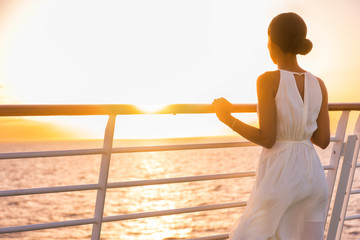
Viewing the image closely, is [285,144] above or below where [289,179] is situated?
above

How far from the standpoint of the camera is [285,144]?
228 centimetres

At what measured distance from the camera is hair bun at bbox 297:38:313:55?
87.5 inches

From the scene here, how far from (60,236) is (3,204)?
9681 millimetres

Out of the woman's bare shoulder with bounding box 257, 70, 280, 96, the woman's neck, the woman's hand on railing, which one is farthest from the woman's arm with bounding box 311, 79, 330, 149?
the woman's hand on railing

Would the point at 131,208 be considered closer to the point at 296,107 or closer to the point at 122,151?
the point at 122,151

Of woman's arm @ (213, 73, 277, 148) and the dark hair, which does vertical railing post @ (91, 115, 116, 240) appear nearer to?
woman's arm @ (213, 73, 277, 148)

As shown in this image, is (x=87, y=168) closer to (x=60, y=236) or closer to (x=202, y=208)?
(x=60, y=236)

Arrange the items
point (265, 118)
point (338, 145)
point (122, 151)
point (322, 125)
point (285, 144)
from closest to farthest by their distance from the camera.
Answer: point (265, 118), point (285, 144), point (322, 125), point (122, 151), point (338, 145)

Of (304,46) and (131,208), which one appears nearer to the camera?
(304,46)

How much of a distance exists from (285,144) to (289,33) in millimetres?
451

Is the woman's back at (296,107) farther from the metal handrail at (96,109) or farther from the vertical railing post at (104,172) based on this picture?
the vertical railing post at (104,172)

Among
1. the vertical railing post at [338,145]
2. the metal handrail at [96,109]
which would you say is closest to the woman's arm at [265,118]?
the metal handrail at [96,109]

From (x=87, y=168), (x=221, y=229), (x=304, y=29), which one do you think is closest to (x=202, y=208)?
(x=304, y=29)

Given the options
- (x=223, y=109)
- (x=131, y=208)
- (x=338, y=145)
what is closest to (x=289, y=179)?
(x=223, y=109)
